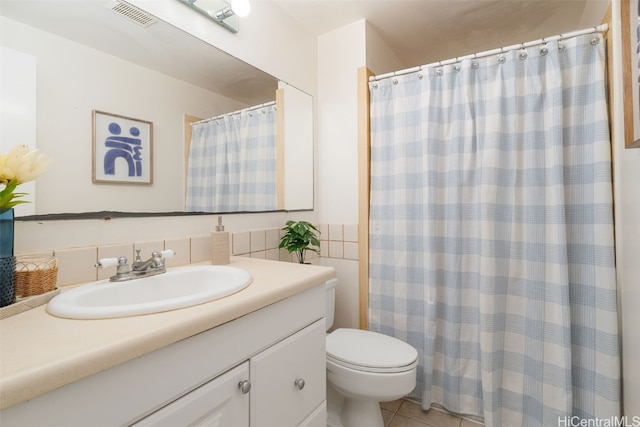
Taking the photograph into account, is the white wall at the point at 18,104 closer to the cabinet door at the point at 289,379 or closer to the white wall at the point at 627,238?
the cabinet door at the point at 289,379

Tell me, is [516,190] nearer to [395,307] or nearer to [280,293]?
[395,307]

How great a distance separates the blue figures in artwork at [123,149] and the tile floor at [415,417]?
65.3 inches

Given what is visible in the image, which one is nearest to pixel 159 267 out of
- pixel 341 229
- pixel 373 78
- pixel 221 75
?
pixel 221 75

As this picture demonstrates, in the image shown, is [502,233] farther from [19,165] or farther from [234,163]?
[19,165]

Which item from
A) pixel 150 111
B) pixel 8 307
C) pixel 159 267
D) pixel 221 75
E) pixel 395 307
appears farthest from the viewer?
pixel 395 307

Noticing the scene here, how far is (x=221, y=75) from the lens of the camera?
1.32m

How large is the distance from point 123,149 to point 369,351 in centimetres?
128

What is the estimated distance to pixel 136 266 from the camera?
894 millimetres

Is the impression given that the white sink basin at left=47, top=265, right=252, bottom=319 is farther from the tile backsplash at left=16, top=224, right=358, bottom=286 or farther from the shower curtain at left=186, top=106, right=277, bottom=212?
the shower curtain at left=186, top=106, right=277, bottom=212

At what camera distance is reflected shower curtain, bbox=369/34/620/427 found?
1242 millimetres

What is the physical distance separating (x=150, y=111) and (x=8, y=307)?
2.38 feet

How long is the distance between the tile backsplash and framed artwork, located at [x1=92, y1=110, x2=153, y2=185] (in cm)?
23

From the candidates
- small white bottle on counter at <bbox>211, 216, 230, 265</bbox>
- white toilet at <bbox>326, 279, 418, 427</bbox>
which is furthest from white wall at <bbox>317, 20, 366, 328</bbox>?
small white bottle on counter at <bbox>211, 216, 230, 265</bbox>

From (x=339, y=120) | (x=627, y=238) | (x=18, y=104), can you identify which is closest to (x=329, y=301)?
(x=339, y=120)
